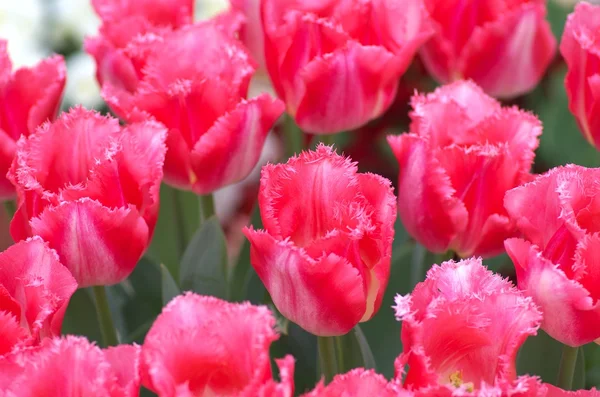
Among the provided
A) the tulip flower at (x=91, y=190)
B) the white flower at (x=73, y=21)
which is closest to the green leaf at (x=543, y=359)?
the tulip flower at (x=91, y=190)

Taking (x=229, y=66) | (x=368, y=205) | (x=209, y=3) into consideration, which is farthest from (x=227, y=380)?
(x=209, y=3)

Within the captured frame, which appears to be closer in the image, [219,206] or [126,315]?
[126,315]

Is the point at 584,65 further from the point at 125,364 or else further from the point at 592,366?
the point at 125,364

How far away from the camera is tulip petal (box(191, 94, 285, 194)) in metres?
0.43

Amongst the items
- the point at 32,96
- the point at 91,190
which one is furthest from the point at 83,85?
the point at 91,190

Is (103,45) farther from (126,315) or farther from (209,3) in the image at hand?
(209,3)

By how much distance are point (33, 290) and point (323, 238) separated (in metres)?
0.11

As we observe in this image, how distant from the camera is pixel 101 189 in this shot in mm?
377

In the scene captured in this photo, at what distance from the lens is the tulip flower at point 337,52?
1.52 ft

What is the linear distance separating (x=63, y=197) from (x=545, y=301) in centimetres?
20

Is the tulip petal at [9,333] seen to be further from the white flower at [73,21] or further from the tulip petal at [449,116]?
the white flower at [73,21]

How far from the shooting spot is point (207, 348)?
30 centimetres

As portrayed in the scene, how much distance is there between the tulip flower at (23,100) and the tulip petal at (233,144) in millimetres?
86

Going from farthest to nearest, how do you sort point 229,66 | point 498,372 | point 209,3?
1. point 209,3
2. point 229,66
3. point 498,372
